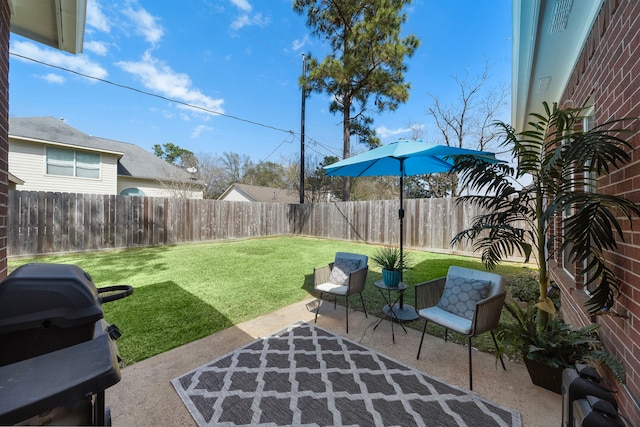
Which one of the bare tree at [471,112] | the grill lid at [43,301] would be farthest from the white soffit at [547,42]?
the bare tree at [471,112]

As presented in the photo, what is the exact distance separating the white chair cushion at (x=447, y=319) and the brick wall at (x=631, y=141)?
2.92 ft

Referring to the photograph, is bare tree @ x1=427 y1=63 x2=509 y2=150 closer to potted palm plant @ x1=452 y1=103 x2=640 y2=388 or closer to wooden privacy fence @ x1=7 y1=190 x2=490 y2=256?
wooden privacy fence @ x1=7 y1=190 x2=490 y2=256

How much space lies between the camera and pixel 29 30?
2.49 meters

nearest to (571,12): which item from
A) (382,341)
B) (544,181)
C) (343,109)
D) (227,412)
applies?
(544,181)

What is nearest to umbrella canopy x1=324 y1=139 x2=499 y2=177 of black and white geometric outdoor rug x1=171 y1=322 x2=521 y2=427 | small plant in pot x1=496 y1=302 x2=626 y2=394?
small plant in pot x1=496 y1=302 x2=626 y2=394

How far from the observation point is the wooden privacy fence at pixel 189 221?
659cm

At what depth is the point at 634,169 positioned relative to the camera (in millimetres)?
1554

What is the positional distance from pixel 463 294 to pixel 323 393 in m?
1.66

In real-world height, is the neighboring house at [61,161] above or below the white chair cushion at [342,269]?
above

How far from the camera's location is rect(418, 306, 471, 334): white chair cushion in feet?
7.50

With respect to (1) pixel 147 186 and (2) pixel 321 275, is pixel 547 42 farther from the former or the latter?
(1) pixel 147 186

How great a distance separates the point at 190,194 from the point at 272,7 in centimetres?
1088

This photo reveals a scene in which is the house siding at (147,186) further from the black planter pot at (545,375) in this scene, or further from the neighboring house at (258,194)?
the black planter pot at (545,375)

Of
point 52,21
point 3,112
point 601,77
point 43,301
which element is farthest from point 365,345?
point 52,21
